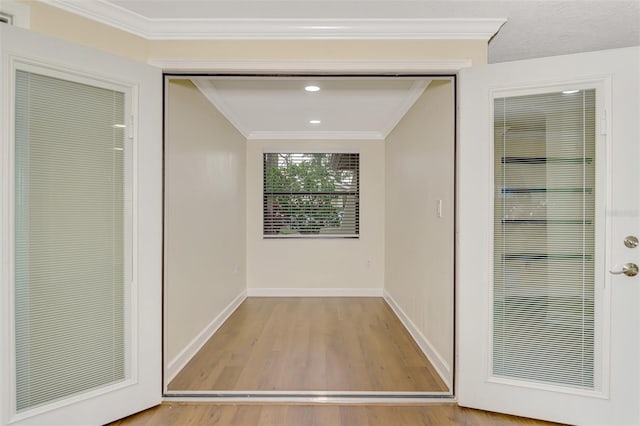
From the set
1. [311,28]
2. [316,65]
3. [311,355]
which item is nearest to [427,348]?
[311,355]

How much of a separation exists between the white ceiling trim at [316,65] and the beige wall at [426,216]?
0.75 ft

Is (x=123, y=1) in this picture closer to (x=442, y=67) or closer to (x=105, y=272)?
(x=105, y=272)

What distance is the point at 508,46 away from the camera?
260 cm

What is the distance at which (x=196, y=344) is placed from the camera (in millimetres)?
3162

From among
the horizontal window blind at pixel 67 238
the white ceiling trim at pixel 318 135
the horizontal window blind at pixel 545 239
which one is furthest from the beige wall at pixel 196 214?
the horizontal window blind at pixel 545 239

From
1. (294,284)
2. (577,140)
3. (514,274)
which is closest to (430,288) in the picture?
(514,274)

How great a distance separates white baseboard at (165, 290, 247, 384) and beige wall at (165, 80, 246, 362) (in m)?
0.05

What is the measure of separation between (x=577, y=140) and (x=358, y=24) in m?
1.46

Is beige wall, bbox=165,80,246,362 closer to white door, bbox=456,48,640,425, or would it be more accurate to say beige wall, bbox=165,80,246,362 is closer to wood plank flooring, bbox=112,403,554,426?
wood plank flooring, bbox=112,403,554,426

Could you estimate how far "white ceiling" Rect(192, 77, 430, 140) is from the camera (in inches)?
124

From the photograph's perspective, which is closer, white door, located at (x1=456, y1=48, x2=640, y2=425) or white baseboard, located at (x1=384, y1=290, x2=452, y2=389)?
white door, located at (x1=456, y1=48, x2=640, y2=425)

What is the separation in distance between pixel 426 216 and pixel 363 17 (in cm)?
169

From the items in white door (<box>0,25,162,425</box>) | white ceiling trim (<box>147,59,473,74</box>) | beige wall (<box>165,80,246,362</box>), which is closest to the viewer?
white door (<box>0,25,162,425</box>)

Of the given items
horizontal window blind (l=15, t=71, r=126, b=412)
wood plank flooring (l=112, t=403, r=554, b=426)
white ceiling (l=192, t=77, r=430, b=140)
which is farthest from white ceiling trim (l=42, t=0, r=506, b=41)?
wood plank flooring (l=112, t=403, r=554, b=426)
